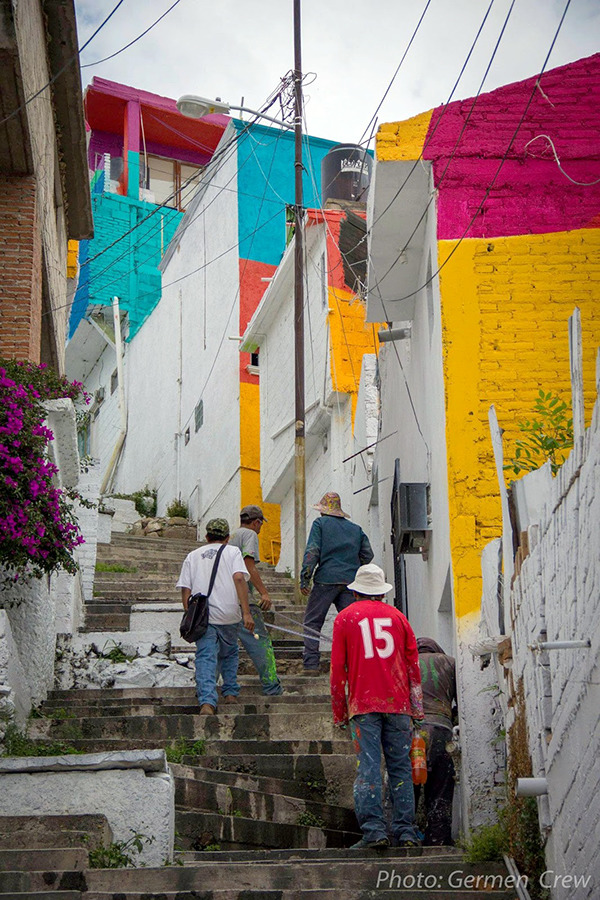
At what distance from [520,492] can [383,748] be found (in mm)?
1663

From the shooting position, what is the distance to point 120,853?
221 inches

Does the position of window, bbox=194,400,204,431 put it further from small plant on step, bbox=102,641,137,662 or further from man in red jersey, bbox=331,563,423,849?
man in red jersey, bbox=331,563,423,849

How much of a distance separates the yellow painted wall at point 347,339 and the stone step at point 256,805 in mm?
10348

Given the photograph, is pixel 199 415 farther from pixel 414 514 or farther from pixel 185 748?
pixel 185 748

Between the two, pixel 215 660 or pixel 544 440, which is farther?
pixel 215 660

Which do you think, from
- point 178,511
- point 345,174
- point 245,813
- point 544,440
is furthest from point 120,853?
point 178,511

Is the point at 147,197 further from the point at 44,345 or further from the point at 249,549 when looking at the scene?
the point at 249,549

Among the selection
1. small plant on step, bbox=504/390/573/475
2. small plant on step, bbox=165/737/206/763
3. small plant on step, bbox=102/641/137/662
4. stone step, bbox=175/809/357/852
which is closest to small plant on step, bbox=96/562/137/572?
small plant on step, bbox=102/641/137/662

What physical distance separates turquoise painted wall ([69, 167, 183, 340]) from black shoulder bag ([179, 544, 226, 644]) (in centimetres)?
2110

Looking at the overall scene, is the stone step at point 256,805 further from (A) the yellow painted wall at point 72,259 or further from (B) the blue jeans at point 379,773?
(A) the yellow painted wall at point 72,259

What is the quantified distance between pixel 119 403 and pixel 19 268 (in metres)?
19.9

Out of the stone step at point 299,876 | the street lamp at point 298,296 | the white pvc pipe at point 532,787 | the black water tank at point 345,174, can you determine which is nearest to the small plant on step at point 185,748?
the stone step at point 299,876

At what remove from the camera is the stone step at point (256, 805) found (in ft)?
22.2

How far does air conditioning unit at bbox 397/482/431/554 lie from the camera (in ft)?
30.6
